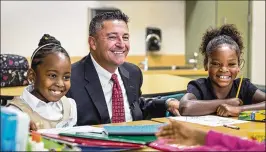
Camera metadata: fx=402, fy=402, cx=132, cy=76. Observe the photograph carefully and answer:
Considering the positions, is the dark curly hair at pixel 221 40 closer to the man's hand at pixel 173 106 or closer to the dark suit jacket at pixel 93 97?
the man's hand at pixel 173 106

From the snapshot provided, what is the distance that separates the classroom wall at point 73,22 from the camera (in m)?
4.58

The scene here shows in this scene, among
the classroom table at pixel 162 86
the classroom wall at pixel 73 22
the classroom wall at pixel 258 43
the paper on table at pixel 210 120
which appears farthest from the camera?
the classroom wall at pixel 258 43

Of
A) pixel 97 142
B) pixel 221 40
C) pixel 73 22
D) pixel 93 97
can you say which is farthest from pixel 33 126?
pixel 73 22

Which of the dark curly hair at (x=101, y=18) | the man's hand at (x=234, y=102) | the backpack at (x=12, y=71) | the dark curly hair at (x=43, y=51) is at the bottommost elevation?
the man's hand at (x=234, y=102)

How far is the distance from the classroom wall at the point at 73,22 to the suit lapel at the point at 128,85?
267cm

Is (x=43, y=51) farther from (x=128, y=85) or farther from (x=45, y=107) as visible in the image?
(x=128, y=85)

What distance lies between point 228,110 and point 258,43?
Answer: 3.72 m

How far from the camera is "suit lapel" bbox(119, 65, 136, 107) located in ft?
7.15

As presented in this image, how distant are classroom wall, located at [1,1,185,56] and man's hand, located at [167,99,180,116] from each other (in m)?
2.94

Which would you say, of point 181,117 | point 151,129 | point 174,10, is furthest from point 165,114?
point 174,10

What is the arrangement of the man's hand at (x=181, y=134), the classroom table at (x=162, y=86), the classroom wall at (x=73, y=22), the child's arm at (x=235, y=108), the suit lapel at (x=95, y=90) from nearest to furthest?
the man's hand at (x=181, y=134)
the child's arm at (x=235, y=108)
the suit lapel at (x=95, y=90)
the classroom table at (x=162, y=86)
the classroom wall at (x=73, y=22)

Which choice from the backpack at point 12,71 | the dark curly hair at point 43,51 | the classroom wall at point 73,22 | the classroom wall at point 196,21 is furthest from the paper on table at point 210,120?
the classroom wall at point 196,21

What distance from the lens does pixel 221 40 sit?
190 cm

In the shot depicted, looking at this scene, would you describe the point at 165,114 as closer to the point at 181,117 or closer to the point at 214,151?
the point at 181,117
